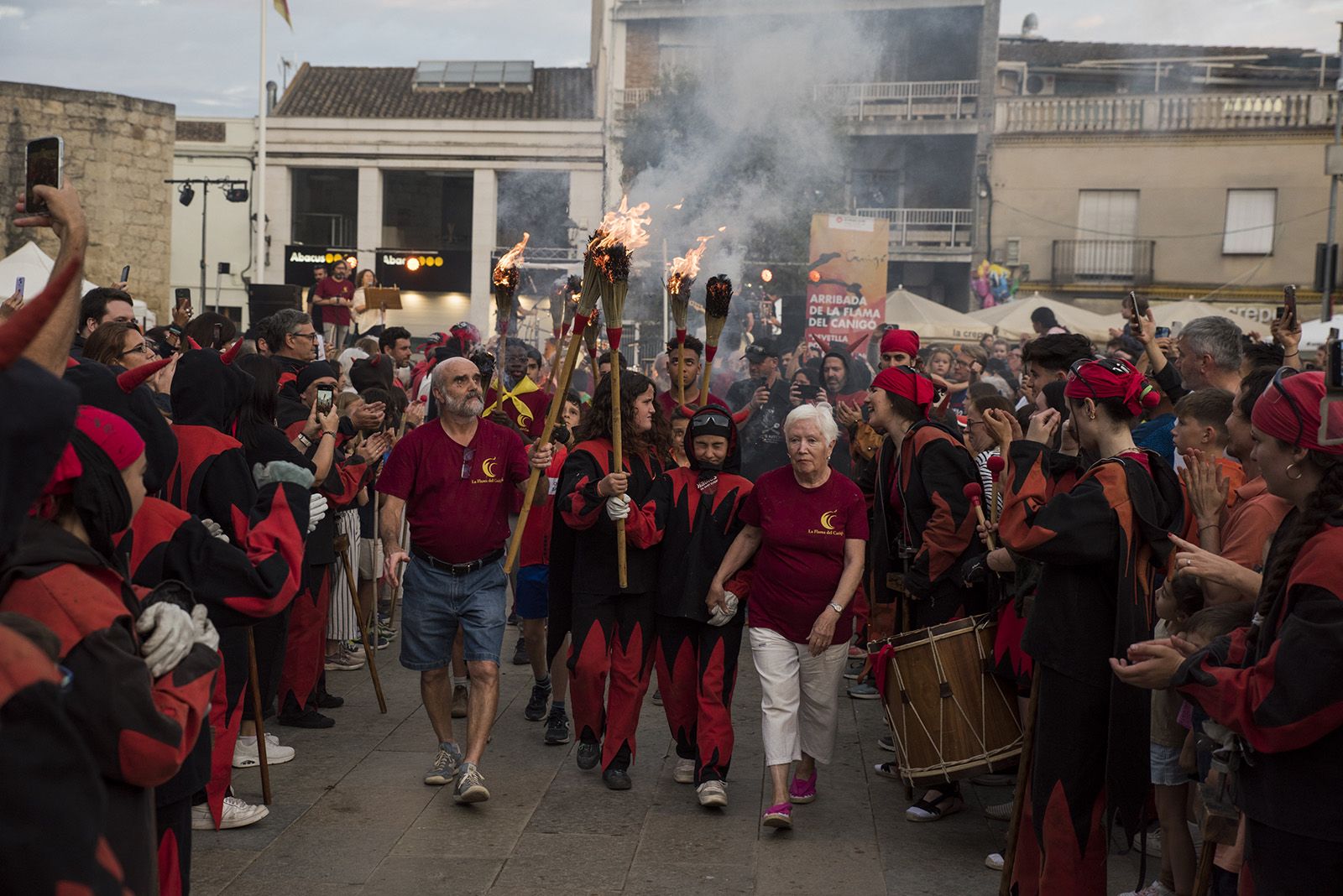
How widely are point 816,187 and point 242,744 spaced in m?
27.0

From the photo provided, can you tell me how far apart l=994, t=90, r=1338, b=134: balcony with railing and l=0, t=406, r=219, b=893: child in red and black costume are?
32339mm

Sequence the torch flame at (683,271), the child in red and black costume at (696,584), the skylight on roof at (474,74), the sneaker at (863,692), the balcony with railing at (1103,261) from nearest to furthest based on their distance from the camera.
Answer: the child in red and black costume at (696,584), the torch flame at (683,271), the sneaker at (863,692), the balcony with railing at (1103,261), the skylight on roof at (474,74)

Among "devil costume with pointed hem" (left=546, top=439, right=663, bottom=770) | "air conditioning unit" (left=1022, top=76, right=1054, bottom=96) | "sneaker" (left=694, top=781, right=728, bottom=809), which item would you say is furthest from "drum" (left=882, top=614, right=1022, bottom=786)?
"air conditioning unit" (left=1022, top=76, right=1054, bottom=96)

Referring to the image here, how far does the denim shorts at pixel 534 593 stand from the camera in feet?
27.1

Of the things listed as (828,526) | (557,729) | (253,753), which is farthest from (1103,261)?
(253,753)

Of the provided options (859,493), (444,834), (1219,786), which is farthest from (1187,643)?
(444,834)

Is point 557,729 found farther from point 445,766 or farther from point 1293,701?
point 1293,701

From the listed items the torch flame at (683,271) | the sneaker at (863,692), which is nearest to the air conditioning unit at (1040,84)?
the torch flame at (683,271)

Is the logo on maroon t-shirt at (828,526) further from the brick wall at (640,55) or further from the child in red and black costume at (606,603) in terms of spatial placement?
the brick wall at (640,55)

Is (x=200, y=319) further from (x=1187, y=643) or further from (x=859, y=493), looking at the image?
(x=1187, y=643)

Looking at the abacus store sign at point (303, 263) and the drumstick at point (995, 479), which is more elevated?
the abacus store sign at point (303, 263)

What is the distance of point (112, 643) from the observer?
8.74ft

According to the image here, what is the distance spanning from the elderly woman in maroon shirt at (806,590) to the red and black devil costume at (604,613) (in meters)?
0.73

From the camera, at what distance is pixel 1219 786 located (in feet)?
12.4
